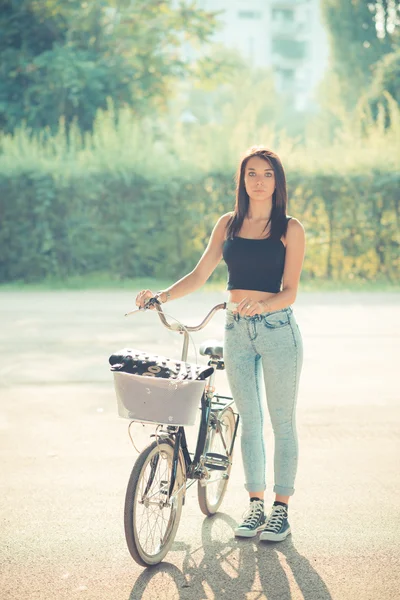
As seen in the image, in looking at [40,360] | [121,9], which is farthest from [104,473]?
[121,9]

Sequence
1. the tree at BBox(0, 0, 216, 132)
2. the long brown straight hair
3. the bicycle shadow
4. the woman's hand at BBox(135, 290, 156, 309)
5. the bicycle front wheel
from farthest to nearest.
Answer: the tree at BBox(0, 0, 216, 132)
the long brown straight hair
the woman's hand at BBox(135, 290, 156, 309)
the bicycle front wheel
the bicycle shadow

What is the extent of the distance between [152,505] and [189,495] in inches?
48.4

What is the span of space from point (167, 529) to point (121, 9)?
24209 millimetres

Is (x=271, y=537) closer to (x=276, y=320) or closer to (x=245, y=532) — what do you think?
(x=245, y=532)

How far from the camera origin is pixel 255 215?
200 inches

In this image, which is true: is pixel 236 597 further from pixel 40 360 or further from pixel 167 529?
pixel 40 360

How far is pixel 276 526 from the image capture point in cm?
512

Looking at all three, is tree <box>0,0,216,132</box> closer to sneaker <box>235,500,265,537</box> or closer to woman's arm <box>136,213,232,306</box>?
woman's arm <box>136,213,232,306</box>

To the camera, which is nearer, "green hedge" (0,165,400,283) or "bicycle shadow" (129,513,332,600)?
"bicycle shadow" (129,513,332,600)

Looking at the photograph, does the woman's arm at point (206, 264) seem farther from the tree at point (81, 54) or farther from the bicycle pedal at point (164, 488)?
the tree at point (81, 54)

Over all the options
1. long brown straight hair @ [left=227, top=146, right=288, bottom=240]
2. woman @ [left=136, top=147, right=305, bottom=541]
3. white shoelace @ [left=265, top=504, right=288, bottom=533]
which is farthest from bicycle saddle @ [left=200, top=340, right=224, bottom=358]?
white shoelace @ [left=265, top=504, right=288, bottom=533]

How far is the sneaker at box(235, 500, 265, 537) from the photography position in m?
5.14

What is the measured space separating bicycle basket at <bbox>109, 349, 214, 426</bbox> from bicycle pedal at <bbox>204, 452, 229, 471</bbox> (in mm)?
687

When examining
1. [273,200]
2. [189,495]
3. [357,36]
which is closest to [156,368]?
[273,200]
